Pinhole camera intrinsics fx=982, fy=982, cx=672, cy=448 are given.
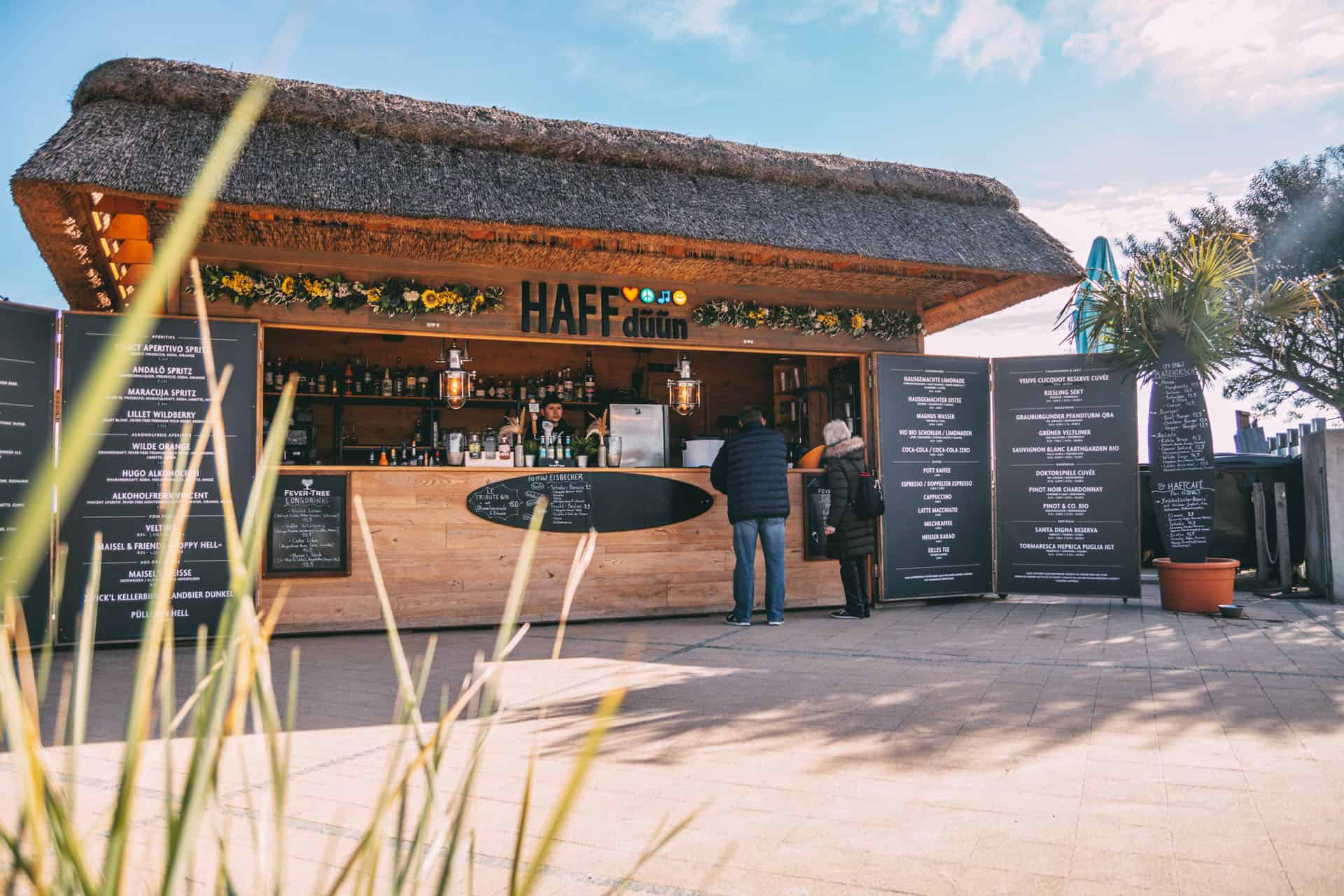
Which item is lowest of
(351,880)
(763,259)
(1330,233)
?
(351,880)

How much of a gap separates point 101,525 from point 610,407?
4362 millimetres

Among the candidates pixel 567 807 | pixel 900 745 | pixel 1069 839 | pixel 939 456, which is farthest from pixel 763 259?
pixel 567 807

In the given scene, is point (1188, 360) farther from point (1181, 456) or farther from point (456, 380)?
point (456, 380)

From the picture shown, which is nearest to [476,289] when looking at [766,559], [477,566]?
[477,566]

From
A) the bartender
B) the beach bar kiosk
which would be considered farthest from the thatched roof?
the bartender

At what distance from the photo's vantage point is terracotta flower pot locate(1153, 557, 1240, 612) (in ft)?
22.1

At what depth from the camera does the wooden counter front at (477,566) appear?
6422mm

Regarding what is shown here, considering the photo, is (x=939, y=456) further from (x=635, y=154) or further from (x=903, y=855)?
(x=903, y=855)

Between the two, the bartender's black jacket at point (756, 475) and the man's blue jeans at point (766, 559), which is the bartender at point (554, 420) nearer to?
the bartender's black jacket at point (756, 475)

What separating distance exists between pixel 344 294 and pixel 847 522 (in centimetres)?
376

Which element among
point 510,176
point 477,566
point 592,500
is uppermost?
point 510,176

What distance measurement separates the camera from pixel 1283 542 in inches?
315

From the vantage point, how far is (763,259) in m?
7.20

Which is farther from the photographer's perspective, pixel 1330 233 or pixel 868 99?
pixel 1330 233
